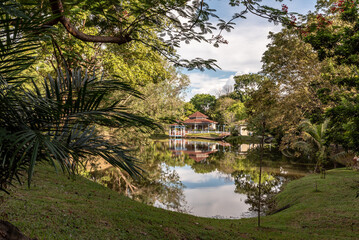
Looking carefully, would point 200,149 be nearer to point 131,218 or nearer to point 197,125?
point 131,218

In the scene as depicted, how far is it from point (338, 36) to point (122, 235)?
5603 mm

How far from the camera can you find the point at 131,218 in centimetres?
460

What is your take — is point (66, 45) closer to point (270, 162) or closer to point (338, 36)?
point (338, 36)

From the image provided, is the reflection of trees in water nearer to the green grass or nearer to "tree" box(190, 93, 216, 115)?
the green grass

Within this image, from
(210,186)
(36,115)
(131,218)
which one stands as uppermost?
(36,115)

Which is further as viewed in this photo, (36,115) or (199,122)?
(199,122)

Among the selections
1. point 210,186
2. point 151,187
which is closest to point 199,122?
point 210,186

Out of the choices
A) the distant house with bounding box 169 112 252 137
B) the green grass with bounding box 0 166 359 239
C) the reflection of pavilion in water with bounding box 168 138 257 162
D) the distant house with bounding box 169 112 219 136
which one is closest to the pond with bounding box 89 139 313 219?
the green grass with bounding box 0 166 359 239

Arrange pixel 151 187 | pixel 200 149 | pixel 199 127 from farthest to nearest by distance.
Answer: pixel 199 127
pixel 200 149
pixel 151 187

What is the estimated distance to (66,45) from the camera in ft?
11.9

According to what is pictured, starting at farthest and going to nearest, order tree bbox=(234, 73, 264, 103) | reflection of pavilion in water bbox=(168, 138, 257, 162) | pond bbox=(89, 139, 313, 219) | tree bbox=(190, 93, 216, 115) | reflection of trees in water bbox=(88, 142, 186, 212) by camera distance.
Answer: tree bbox=(190, 93, 216, 115) < tree bbox=(234, 73, 264, 103) < reflection of pavilion in water bbox=(168, 138, 257, 162) < reflection of trees in water bbox=(88, 142, 186, 212) < pond bbox=(89, 139, 313, 219)

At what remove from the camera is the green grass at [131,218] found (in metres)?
3.27

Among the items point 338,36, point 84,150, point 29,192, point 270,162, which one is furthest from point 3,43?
point 270,162

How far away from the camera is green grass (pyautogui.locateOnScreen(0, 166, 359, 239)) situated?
3.27 metres
